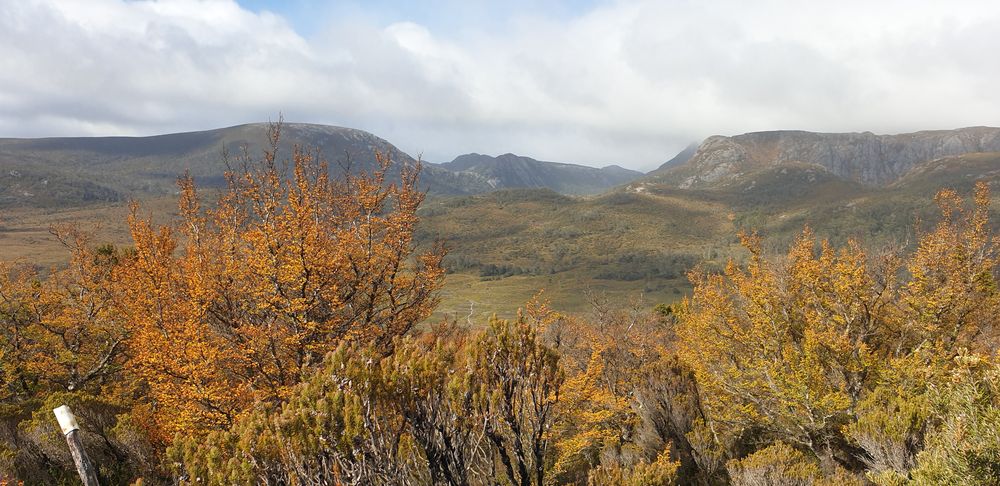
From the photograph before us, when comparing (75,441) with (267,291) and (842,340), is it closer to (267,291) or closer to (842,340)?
(267,291)

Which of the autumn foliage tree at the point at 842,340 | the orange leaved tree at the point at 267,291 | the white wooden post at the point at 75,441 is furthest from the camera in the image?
the autumn foliage tree at the point at 842,340

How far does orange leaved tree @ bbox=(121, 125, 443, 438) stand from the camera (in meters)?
13.8

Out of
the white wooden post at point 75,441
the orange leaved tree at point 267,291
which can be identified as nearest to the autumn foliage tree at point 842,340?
the orange leaved tree at point 267,291

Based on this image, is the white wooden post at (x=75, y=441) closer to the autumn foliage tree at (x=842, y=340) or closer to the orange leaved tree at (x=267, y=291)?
the orange leaved tree at (x=267, y=291)

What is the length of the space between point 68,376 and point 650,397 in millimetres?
25232

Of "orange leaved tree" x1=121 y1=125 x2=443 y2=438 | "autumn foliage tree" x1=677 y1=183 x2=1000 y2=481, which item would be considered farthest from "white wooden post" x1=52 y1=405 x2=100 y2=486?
"autumn foliage tree" x1=677 y1=183 x2=1000 y2=481

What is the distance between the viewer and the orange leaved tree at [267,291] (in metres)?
13.8

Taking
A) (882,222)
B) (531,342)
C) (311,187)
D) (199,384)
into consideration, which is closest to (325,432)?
(531,342)

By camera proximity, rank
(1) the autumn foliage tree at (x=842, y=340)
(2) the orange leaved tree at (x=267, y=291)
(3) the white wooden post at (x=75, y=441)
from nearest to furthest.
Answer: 1. (3) the white wooden post at (x=75, y=441)
2. (2) the orange leaved tree at (x=267, y=291)
3. (1) the autumn foliage tree at (x=842, y=340)

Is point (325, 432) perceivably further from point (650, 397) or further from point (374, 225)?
point (650, 397)

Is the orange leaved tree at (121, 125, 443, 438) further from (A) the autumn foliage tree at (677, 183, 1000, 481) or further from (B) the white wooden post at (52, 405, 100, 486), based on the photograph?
(A) the autumn foliage tree at (677, 183, 1000, 481)

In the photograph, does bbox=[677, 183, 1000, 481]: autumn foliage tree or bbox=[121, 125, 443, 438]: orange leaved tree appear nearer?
bbox=[121, 125, 443, 438]: orange leaved tree

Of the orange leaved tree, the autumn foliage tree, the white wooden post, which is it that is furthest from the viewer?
the autumn foliage tree

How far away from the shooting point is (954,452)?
7.36m
